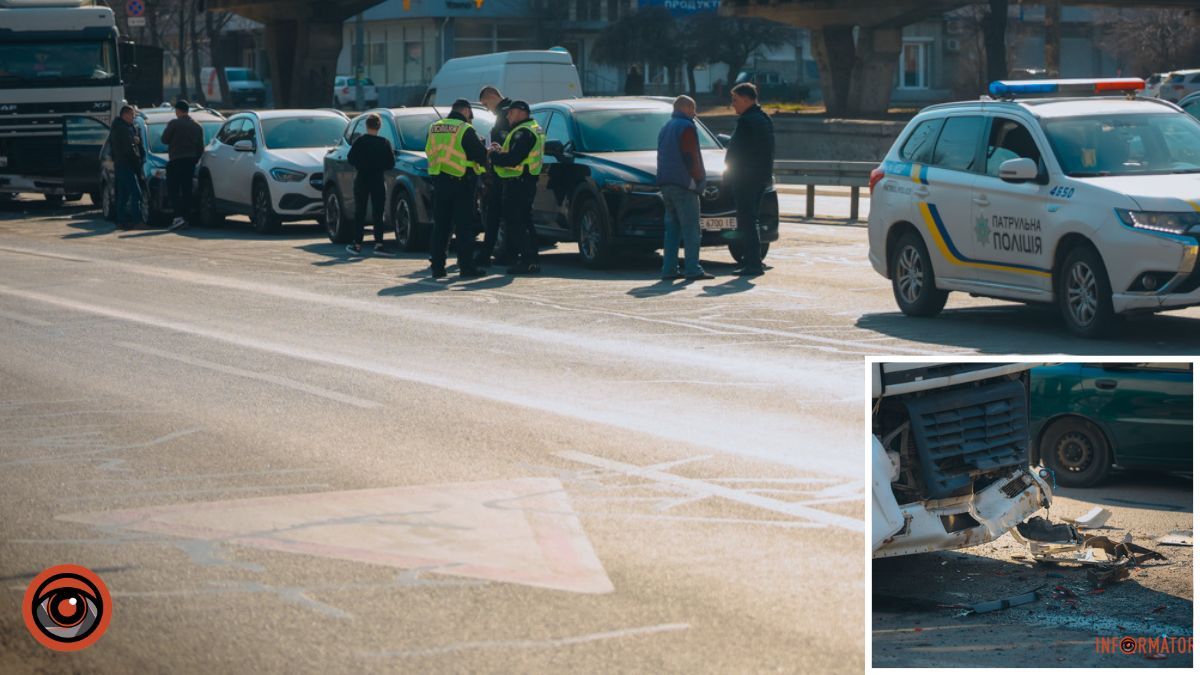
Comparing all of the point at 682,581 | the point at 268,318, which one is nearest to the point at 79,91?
the point at 268,318

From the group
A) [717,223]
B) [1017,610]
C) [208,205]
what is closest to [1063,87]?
[717,223]

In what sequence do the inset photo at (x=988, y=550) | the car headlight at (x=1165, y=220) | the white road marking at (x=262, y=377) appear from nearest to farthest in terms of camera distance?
the inset photo at (x=988, y=550)
the white road marking at (x=262, y=377)
the car headlight at (x=1165, y=220)

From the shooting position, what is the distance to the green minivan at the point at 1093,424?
10.6 m

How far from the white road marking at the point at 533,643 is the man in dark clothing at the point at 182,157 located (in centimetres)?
2207

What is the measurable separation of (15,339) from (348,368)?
359 cm

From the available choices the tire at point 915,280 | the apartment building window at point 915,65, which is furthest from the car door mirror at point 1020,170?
the apartment building window at point 915,65

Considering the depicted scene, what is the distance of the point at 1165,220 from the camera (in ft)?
39.8

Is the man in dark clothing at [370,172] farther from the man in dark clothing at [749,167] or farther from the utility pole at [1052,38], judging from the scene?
the utility pole at [1052,38]

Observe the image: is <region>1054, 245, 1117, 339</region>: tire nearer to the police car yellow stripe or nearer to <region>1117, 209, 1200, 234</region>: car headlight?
<region>1117, 209, 1200, 234</region>: car headlight

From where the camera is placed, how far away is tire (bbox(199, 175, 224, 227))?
26878 millimetres

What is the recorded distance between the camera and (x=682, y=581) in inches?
248

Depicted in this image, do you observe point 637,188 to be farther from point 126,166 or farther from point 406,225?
point 126,166
